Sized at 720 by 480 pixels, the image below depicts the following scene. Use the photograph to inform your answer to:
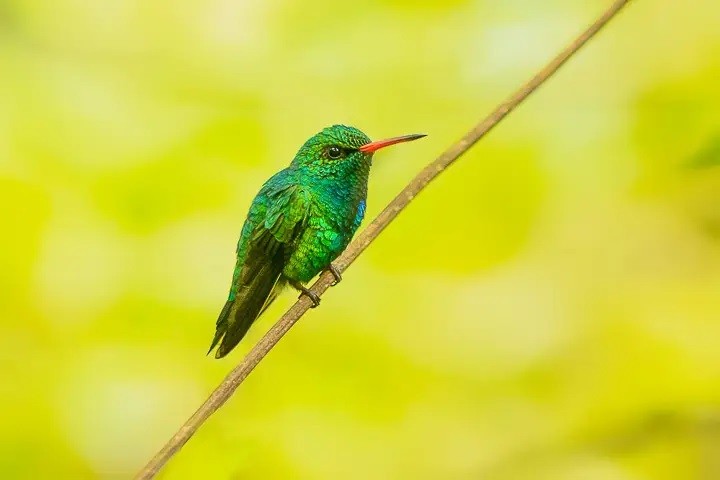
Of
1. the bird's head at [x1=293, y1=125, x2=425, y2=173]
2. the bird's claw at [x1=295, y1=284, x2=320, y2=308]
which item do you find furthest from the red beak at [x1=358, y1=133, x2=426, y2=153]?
the bird's claw at [x1=295, y1=284, x2=320, y2=308]

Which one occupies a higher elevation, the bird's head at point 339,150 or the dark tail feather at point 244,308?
the bird's head at point 339,150

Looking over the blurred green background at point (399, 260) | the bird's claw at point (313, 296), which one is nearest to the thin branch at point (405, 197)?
the bird's claw at point (313, 296)

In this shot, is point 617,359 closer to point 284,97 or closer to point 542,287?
point 542,287

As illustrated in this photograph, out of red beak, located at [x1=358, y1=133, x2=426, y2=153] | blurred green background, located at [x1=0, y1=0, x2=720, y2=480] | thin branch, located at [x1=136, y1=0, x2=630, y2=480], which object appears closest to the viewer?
thin branch, located at [x1=136, y1=0, x2=630, y2=480]

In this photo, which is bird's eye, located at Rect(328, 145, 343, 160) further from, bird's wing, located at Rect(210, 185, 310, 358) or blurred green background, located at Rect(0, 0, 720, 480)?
blurred green background, located at Rect(0, 0, 720, 480)

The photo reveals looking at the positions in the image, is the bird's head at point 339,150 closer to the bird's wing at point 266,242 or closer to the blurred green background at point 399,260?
the bird's wing at point 266,242
